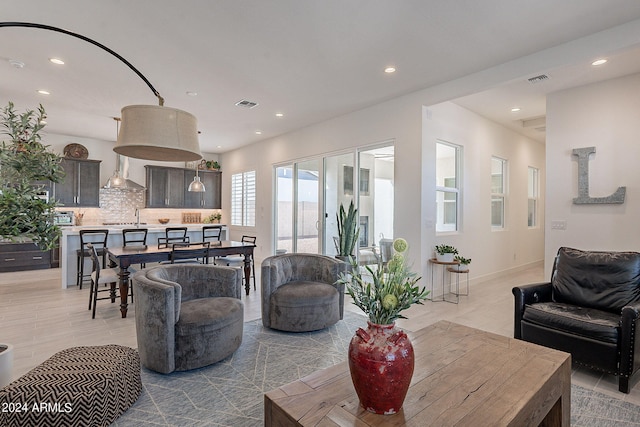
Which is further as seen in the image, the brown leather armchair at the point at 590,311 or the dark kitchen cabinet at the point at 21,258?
the dark kitchen cabinet at the point at 21,258

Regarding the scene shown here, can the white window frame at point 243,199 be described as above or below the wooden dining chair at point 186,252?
above

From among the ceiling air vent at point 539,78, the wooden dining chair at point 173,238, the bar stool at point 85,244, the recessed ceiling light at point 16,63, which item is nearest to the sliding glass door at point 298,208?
the wooden dining chair at point 173,238

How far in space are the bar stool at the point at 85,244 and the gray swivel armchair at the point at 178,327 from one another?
10.2 ft

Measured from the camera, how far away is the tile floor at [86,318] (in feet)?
9.36

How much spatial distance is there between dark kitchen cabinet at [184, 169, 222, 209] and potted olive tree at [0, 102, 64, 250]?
756 cm

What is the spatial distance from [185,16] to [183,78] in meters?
1.52

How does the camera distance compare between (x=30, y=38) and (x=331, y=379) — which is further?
(x=30, y=38)

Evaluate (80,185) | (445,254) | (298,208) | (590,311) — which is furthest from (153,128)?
(80,185)

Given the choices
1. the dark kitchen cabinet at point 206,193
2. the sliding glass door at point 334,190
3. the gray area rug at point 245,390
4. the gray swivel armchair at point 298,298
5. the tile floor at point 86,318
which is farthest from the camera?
the dark kitchen cabinet at point 206,193

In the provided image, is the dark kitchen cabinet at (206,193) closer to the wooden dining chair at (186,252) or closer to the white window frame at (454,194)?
the wooden dining chair at (186,252)

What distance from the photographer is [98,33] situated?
3.29 m

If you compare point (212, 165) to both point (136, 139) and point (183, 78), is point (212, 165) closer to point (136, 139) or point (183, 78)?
point (183, 78)

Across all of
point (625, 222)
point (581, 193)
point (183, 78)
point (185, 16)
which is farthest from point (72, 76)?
point (625, 222)

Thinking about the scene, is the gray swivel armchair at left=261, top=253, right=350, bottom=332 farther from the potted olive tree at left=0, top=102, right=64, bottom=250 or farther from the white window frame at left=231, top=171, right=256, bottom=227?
the white window frame at left=231, top=171, right=256, bottom=227
